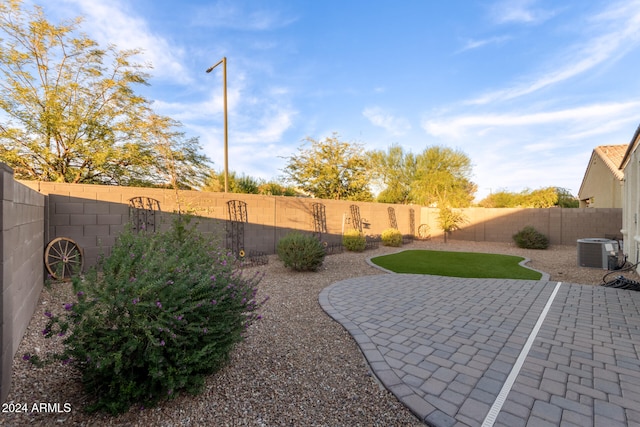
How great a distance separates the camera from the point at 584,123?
9859mm

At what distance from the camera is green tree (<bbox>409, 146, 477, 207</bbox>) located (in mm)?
20062

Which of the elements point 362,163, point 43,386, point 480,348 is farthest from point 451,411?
point 362,163

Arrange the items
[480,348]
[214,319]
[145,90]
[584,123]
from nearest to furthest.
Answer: [214,319]
[480,348]
[584,123]
[145,90]

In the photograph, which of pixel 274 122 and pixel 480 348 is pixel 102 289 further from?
pixel 274 122

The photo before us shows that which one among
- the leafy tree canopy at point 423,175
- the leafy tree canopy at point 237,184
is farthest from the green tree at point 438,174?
the leafy tree canopy at point 237,184

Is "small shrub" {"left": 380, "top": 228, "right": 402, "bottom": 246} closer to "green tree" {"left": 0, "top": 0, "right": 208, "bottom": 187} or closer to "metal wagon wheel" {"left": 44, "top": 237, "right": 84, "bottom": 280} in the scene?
"green tree" {"left": 0, "top": 0, "right": 208, "bottom": 187}

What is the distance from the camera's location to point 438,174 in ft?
67.5

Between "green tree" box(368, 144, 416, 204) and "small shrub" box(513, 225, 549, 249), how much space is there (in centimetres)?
1176

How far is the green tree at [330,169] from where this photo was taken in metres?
19.4

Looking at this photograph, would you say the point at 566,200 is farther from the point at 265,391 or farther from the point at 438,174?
the point at 265,391

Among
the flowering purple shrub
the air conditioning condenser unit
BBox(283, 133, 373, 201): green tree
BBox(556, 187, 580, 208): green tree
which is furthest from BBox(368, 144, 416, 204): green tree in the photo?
the flowering purple shrub

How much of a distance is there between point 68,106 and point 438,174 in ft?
67.9

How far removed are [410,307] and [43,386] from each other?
13.9 ft

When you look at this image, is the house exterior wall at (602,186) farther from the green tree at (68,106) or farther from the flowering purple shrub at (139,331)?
the green tree at (68,106)
